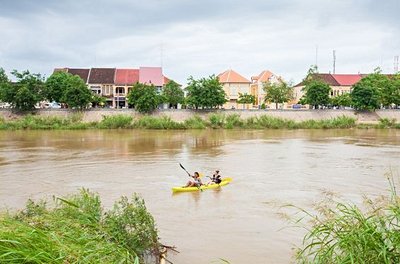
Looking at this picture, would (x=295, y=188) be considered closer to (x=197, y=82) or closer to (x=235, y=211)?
(x=235, y=211)

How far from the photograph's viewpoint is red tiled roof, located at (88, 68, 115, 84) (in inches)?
2473

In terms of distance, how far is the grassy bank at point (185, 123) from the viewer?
156 feet

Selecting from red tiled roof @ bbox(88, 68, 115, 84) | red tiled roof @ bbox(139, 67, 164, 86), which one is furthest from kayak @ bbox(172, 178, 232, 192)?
red tiled roof @ bbox(88, 68, 115, 84)

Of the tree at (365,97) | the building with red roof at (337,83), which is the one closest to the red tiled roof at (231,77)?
the building with red roof at (337,83)

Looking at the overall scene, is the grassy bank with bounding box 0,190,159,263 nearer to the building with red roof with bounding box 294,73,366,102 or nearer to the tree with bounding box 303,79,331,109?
the tree with bounding box 303,79,331,109

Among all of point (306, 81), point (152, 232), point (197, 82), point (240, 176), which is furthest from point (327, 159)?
point (306, 81)

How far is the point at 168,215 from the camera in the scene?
44.3ft

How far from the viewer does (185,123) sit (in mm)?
49469

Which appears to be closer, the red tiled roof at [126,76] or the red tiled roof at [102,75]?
the red tiled roof at [102,75]

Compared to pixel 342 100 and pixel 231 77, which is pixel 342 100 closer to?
pixel 342 100

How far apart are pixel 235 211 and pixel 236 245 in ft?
11.1

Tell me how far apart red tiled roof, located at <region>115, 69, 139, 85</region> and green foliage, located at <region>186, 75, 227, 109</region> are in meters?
11.8

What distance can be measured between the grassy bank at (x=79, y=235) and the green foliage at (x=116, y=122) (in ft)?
130

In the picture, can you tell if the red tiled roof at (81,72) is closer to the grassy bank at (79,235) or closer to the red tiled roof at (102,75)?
the red tiled roof at (102,75)
